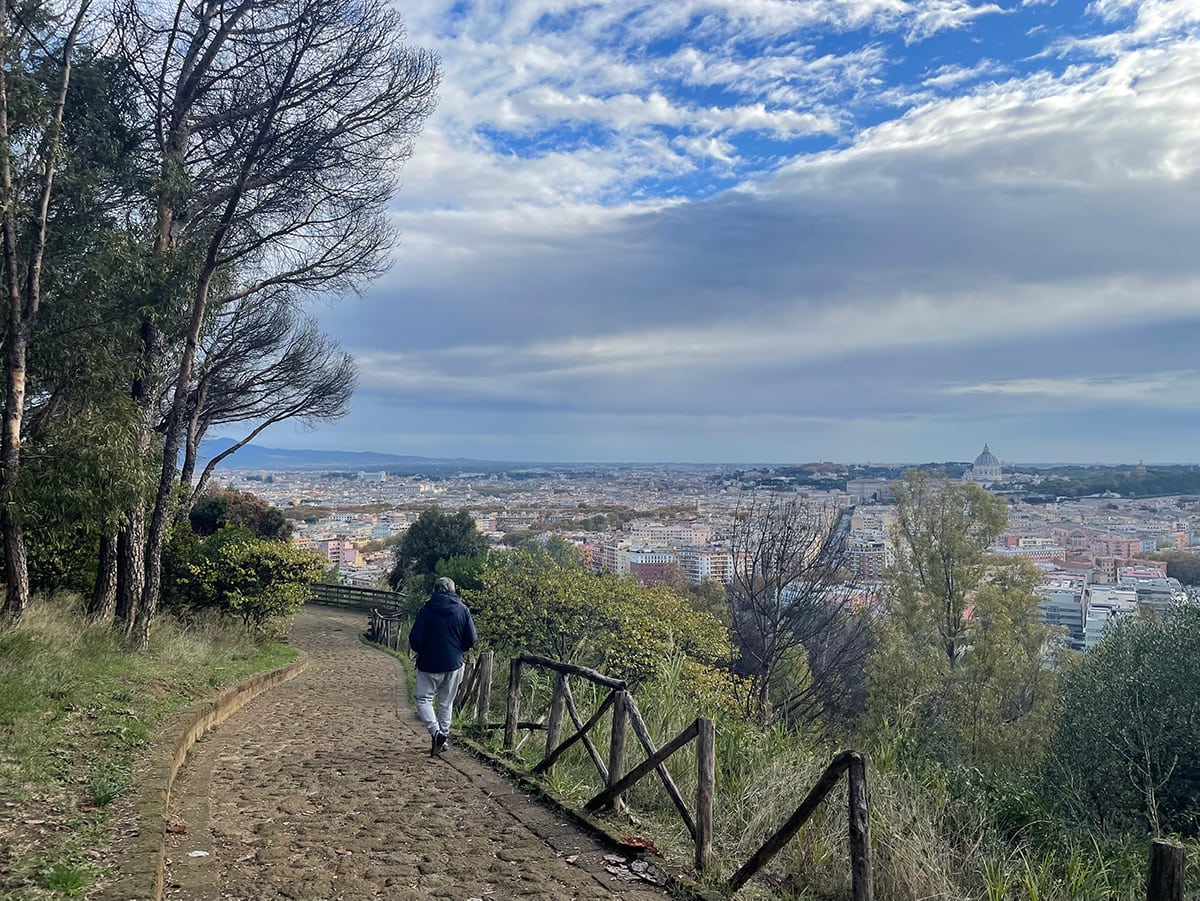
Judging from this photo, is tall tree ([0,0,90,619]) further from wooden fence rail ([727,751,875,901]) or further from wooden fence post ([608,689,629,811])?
wooden fence rail ([727,751,875,901])

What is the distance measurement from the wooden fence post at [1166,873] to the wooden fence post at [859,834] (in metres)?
1.13

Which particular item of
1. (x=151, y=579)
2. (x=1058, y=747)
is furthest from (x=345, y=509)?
(x=1058, y=747)

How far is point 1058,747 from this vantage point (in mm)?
11781

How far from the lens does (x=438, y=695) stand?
7.23m

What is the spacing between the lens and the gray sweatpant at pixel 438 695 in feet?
23.2

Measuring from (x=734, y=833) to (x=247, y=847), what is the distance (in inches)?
115

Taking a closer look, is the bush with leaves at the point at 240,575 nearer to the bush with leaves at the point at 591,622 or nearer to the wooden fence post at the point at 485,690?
the bush with leaves at the point at 591,622

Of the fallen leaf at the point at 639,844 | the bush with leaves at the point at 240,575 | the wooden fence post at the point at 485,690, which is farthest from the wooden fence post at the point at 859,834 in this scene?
the bush with leaves at the point at 240,575

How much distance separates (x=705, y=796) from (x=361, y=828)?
2.14 metres

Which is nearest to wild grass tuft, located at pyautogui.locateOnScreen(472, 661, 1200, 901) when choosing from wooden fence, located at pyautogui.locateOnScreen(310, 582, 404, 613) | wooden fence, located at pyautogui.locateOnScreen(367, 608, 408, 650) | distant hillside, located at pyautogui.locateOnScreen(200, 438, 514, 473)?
wooden fence, located at pyautogui.locateOnScreen(367, 608, 408, 650)

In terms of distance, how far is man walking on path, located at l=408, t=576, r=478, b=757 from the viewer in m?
7.06

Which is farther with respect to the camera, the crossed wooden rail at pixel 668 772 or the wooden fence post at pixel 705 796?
the wooden fence post at pixel 705 796

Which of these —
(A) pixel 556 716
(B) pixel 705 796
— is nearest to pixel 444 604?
(A) pixel 556 716

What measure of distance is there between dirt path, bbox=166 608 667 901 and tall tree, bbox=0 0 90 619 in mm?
3642
